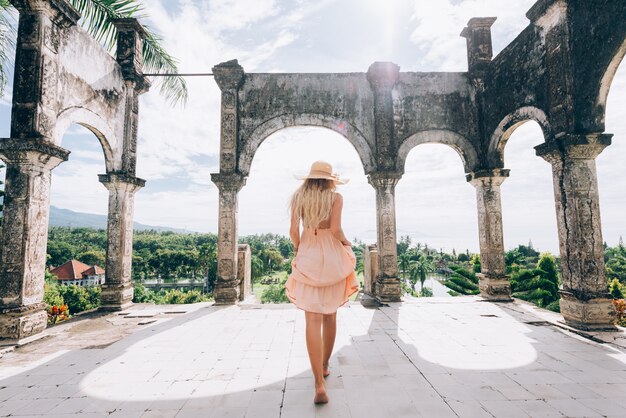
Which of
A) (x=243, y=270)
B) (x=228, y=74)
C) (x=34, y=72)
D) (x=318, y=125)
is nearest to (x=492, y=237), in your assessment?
(x=318, y=125)

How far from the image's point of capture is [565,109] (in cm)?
533

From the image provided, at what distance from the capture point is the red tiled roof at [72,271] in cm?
4553

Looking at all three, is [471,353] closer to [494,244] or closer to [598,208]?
[598,208]

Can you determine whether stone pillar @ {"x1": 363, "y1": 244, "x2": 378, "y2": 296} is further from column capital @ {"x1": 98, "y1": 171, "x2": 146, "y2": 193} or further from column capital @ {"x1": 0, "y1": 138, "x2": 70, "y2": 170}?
column capital @ {"x1": 0, "y1": 138, "x2": 70, "y2": 170}

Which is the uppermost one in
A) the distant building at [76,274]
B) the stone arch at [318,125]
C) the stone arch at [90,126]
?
the stone arch at [318,125]

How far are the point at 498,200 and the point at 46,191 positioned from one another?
929 cm

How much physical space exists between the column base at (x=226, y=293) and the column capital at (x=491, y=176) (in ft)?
21.4

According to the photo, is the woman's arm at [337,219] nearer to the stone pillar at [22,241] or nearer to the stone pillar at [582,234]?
the stone pillar at [582,234]

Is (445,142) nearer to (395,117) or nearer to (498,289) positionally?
(395,117)

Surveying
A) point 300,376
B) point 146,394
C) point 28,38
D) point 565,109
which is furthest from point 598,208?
point 28,38

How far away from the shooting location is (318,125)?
27.0 feet

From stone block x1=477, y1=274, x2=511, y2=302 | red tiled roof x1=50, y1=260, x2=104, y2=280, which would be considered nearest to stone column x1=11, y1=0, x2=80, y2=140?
stone block x1=477, y1=274, x2=511, y2=302

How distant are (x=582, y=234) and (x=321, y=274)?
485cm

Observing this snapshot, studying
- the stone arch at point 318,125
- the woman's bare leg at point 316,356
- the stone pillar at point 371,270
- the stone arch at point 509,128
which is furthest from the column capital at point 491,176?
the woman's bare leg at point 316,356
